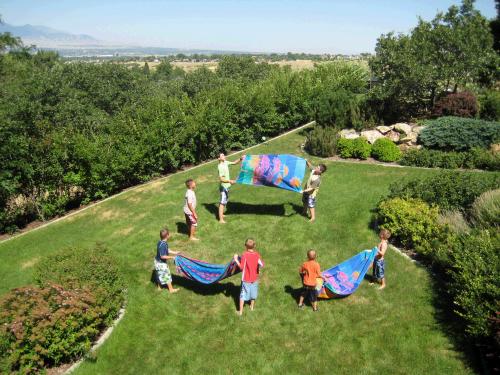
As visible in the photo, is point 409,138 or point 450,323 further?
point 409,138

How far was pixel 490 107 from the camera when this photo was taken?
20.4 metres

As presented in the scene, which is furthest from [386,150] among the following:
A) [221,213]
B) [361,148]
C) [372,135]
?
[221,213]

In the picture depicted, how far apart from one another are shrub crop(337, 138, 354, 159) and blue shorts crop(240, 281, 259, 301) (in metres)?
11.2

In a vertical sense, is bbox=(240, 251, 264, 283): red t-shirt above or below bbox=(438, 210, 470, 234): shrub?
below

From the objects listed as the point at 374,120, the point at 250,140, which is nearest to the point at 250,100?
the point at 250,140

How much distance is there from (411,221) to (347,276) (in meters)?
2.97

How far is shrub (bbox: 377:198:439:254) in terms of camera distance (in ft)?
36.4

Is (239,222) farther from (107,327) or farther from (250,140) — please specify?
(250,140)

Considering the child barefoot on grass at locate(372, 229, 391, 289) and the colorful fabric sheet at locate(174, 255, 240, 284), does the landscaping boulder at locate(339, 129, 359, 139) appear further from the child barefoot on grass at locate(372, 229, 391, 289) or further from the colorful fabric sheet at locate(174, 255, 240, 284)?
the colorful fabric sheet at locate(174, 255, 240, 284)

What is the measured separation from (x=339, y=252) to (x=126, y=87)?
52181mm

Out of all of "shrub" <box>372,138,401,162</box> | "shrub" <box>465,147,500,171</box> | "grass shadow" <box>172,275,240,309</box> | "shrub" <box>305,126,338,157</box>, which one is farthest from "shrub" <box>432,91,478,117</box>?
"grass shadow" <box>172,275,240,309</box>

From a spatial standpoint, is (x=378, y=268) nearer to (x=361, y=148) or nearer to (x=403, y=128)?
(x=361, y=148)

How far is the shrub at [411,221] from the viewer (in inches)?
437

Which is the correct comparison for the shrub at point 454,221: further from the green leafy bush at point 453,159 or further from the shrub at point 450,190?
the green leafy bush at point 453,159
